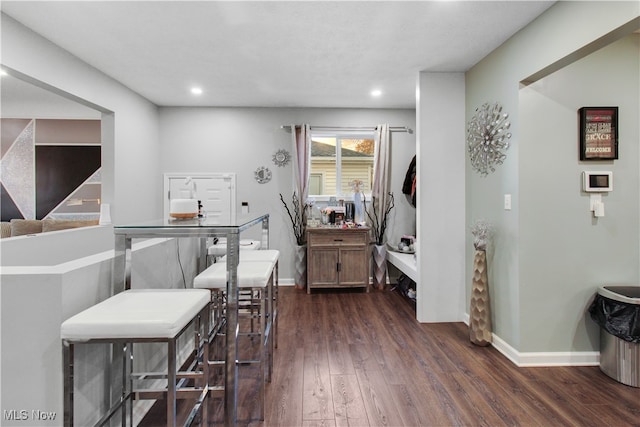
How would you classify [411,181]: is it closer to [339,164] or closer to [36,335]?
[339,164]

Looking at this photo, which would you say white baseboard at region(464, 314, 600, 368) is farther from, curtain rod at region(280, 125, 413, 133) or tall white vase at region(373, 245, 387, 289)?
curtain rod at region(280, 125, 413, 133)

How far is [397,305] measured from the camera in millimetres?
3602

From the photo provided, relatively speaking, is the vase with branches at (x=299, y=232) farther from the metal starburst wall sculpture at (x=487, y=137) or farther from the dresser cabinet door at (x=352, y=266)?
the metal starburst wall sculpture at (x=487, y=137)

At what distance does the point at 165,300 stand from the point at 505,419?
1.95 metres

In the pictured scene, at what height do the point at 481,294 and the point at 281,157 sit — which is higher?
the point at 281,157

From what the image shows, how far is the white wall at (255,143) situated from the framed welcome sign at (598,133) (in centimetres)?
232

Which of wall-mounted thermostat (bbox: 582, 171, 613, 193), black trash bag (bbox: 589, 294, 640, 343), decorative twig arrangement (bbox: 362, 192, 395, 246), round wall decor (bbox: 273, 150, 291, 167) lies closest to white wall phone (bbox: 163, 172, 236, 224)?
round wall decor (bbox: 273, 150, 291, 167)

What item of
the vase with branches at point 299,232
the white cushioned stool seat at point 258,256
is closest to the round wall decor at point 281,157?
the vase with branches at point 299,232

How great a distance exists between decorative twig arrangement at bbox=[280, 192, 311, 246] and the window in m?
0.33

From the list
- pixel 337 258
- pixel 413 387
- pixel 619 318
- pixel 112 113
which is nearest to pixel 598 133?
pixel 619 318

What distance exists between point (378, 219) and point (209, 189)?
2.55 m

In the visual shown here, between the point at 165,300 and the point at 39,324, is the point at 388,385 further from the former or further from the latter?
the point at 39,324

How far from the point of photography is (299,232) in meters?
4.33

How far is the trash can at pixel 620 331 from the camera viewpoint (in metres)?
1.99
